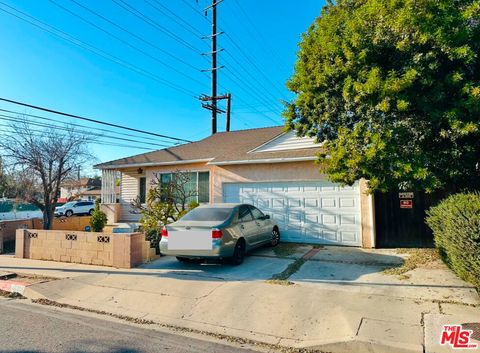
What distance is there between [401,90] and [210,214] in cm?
498

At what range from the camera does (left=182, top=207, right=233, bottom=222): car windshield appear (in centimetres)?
775

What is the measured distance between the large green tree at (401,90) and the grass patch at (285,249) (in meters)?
2.77

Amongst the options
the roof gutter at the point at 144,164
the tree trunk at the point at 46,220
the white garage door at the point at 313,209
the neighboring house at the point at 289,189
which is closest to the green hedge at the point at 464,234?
the neighboring house at the point at 289,189

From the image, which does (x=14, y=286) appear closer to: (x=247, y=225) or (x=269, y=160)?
(x=247, y=225)

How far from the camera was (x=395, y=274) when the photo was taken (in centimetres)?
663

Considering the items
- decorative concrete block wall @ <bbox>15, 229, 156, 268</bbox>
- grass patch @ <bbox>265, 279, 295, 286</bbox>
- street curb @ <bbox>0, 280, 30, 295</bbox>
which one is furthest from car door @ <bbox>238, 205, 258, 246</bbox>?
street curb @ <bbox>0, 280, 30, 295</bbox>

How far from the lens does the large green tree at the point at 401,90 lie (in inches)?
228

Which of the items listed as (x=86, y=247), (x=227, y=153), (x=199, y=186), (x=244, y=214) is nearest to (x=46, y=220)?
(x=86, y=247)

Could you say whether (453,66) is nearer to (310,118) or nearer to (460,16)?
(460,16)

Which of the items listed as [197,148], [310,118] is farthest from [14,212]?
[310,118]

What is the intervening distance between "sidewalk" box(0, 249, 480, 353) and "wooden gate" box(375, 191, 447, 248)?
2.35 m

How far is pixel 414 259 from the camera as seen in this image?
7645 mm

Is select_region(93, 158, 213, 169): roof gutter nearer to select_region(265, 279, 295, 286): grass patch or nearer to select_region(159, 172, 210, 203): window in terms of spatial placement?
select_region(159, 172, 210, 203): window

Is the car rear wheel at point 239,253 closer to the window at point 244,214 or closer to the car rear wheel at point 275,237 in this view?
the window at point 244,214
